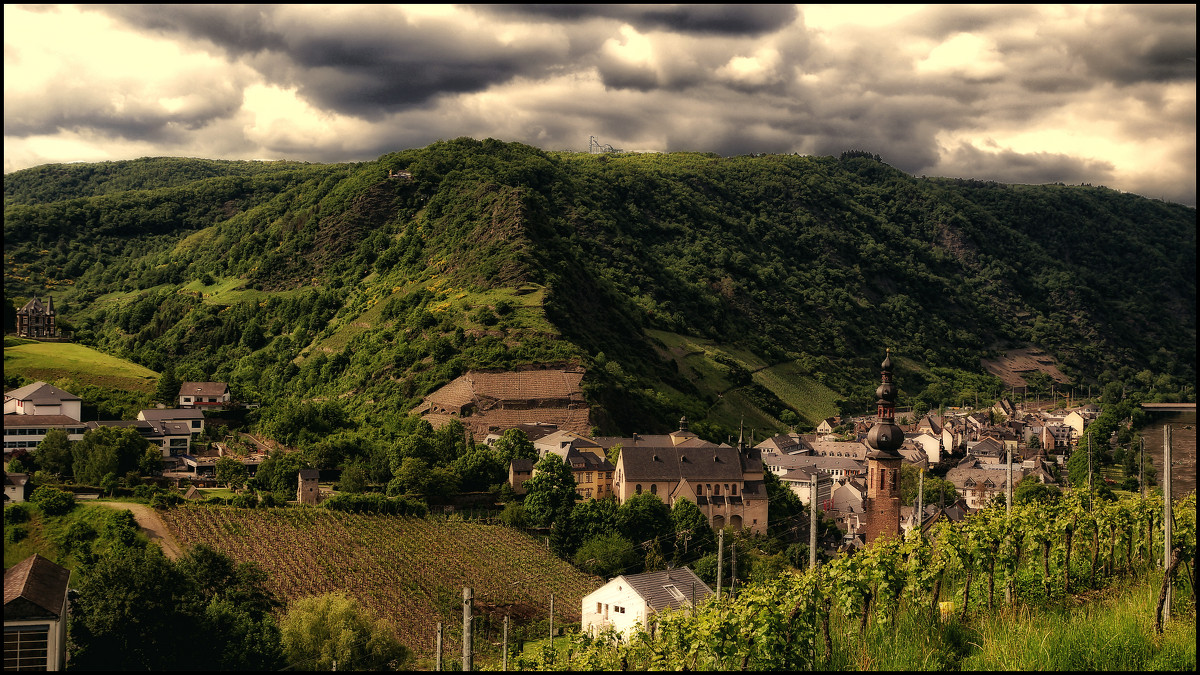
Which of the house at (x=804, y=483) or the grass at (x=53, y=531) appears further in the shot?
the house at (x=804, y=483)

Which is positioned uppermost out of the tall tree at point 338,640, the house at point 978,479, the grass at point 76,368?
the grass at point 76,368

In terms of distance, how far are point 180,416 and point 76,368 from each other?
1586cm

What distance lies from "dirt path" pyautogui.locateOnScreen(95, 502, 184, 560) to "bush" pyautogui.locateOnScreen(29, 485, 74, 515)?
249cm

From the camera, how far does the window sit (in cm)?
Answer: 2858

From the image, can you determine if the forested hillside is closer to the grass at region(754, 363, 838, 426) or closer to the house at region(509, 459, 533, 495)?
the grass at region(754, 363, 838, 426)

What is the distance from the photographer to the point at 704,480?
6731 cm

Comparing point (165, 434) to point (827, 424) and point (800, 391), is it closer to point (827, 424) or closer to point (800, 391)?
point (827, 424)

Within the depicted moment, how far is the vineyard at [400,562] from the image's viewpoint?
50062 millimetres

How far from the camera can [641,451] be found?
6856 cm

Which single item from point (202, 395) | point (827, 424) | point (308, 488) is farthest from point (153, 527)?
point (827, 424)

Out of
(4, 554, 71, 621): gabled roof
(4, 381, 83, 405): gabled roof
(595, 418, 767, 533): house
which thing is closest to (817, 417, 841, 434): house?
(595, 418, 767, 533): house

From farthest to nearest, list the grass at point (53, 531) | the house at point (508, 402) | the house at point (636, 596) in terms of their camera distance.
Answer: the house at point (508, 402) < the grass at point (53, 531) < the house at point (636, 596)

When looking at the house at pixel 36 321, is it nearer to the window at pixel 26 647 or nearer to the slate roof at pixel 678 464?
the slate roof at pixel 678 464

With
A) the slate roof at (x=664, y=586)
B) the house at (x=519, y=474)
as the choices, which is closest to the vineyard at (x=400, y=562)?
the slate roof at (x=664, y=586)
